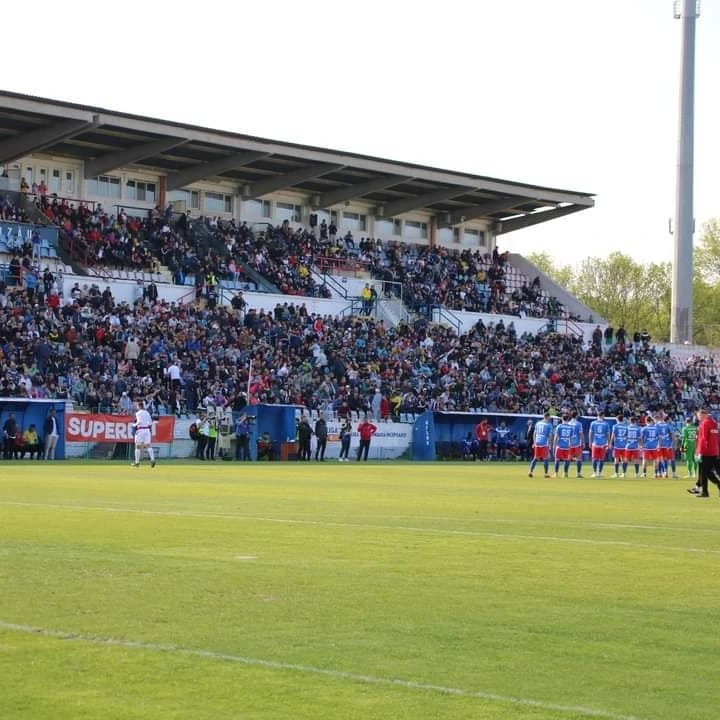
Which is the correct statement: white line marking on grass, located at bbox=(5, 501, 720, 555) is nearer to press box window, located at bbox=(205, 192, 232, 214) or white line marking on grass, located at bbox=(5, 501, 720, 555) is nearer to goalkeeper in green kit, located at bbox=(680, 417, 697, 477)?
goalkeeper in green kit, located at bbox=(680, 417, 697, 477)

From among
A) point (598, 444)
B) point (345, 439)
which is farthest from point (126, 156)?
point (598, 444)

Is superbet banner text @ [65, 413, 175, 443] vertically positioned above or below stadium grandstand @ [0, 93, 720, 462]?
below

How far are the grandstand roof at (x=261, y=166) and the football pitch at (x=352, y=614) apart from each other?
3916 cm

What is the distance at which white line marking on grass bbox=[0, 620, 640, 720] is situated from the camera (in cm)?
789

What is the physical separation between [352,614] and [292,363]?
4557cm

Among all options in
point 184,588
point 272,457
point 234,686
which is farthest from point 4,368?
point 234,686

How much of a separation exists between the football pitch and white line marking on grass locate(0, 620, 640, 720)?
2 cm

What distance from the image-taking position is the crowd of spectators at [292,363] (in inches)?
1925

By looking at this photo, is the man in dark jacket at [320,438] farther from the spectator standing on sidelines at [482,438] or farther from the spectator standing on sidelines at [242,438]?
the spectator standing on sidelines at [482,438]

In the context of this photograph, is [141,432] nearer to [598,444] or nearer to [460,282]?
[598,444]

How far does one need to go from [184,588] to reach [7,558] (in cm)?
273

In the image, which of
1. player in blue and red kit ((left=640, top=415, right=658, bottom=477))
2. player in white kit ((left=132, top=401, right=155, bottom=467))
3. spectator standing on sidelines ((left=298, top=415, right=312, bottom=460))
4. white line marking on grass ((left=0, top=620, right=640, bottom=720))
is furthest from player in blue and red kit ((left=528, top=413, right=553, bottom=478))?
white line marking on grass ((left=0, top=620, right=640, bottom=720))

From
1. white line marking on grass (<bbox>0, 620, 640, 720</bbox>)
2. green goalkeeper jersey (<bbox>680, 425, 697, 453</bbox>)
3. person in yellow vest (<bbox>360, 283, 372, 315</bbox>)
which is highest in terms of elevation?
person in yellow vest (<bbox>360, 283, 372, 315</bbox>)

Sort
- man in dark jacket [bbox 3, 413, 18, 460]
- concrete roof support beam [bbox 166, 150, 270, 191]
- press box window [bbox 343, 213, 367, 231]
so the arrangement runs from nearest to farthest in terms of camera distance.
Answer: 1. man in dark jacket [bbox 3, 413, 18, 460]
2. concrete roof support beam [bbox 166, 150, 270, 191]
3. press box window [bbox 343, 213, 367, 231]
